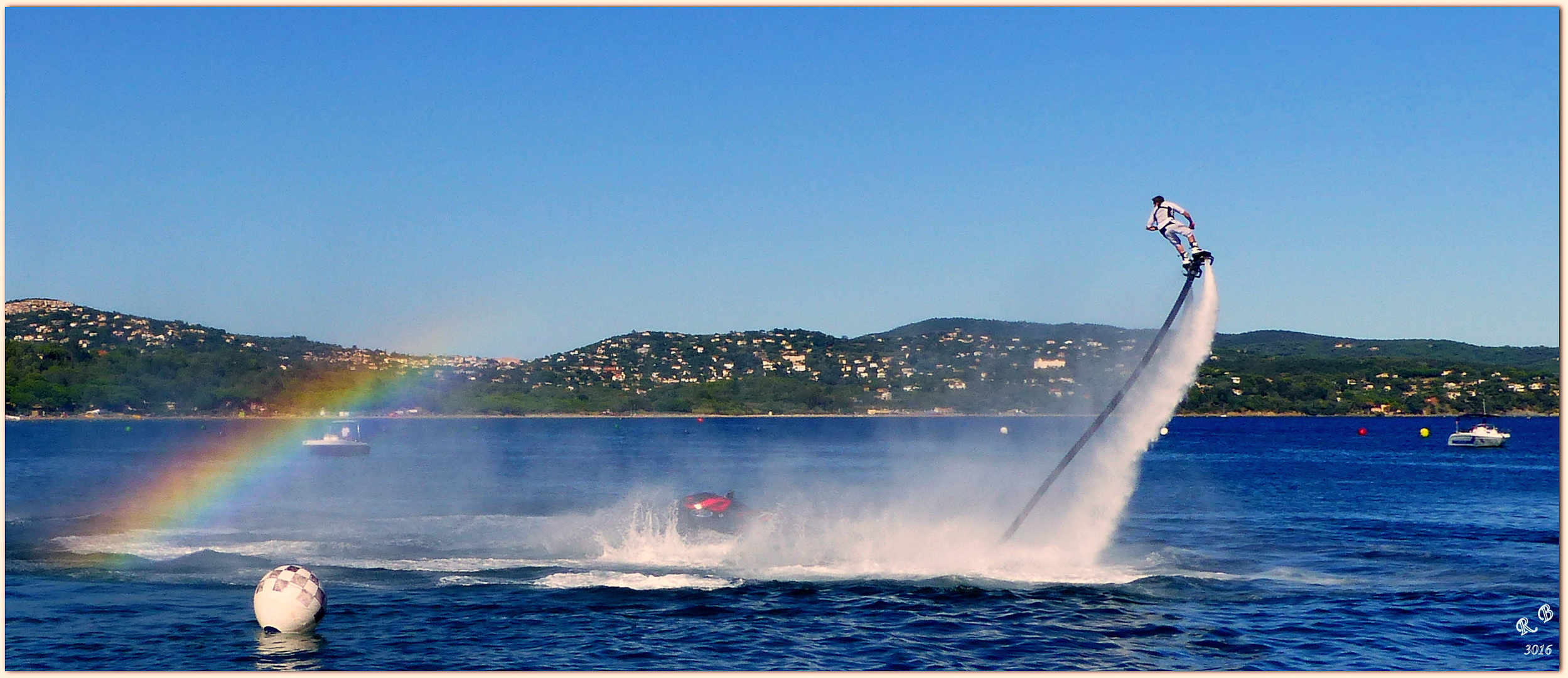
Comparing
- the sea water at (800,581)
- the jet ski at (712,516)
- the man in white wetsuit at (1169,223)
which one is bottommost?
the sea water at (800,581)

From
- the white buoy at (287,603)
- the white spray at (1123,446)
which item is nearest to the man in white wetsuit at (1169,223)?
the white spray at (1123,446)

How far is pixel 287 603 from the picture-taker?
24906 millimetres

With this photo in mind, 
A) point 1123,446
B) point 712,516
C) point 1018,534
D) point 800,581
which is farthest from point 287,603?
point 1018,534

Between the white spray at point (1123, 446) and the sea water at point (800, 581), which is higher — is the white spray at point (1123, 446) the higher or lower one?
the higher one

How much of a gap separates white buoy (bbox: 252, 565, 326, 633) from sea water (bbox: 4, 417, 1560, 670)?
1.43 ft

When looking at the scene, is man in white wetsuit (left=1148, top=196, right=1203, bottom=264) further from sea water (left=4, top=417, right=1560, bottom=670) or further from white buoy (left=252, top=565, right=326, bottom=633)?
white buoy (left=252, top=565, right=326, bottom=633)

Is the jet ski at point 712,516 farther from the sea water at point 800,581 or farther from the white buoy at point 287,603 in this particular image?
the white buoy at point 287,603

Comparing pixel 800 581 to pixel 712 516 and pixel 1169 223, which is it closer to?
pixel 712 516

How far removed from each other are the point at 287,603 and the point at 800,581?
40.3 ft

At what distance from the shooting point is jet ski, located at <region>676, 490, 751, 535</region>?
37094mm

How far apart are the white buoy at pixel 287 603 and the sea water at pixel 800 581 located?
437 mm

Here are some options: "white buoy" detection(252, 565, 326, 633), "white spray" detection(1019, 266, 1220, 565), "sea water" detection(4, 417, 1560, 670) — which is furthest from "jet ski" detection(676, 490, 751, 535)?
"white buoy" detection(252, 565, 326, 633)

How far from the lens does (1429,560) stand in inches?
1479

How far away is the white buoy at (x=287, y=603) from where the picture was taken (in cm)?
2489
